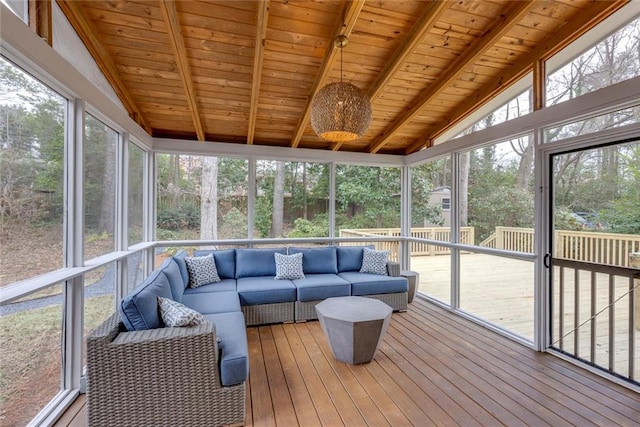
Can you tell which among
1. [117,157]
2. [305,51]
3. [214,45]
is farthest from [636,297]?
[117,157]

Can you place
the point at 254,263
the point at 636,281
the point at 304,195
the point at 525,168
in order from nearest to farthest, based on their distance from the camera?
the point at 636,281
the point at 525,168
the point at 254,263
the point at 304,195

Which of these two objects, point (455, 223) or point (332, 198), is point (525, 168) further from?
point (332, 198)

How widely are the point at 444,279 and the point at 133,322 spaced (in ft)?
14.4

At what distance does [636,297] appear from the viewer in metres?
2.58

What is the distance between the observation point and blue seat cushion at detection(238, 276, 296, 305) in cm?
366

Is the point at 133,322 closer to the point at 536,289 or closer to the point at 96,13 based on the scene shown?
the point at 96,13

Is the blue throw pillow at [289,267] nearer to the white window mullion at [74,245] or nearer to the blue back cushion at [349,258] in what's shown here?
the blue back cushion at [349,258]

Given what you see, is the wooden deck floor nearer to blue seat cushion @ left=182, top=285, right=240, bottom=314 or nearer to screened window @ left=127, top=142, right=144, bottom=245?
blue seat cushion @ left=182, top=285, right=240, bottom=314

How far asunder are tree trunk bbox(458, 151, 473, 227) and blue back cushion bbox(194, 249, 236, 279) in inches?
133

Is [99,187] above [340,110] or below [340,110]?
below

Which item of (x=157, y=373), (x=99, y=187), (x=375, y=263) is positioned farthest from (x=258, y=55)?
(x=375, y=263)

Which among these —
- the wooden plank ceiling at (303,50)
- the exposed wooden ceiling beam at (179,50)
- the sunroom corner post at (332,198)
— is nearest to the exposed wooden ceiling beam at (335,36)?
the wooden plank ceiling at (303,50)

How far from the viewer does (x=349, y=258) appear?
15.6ft

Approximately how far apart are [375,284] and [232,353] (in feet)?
8.07
